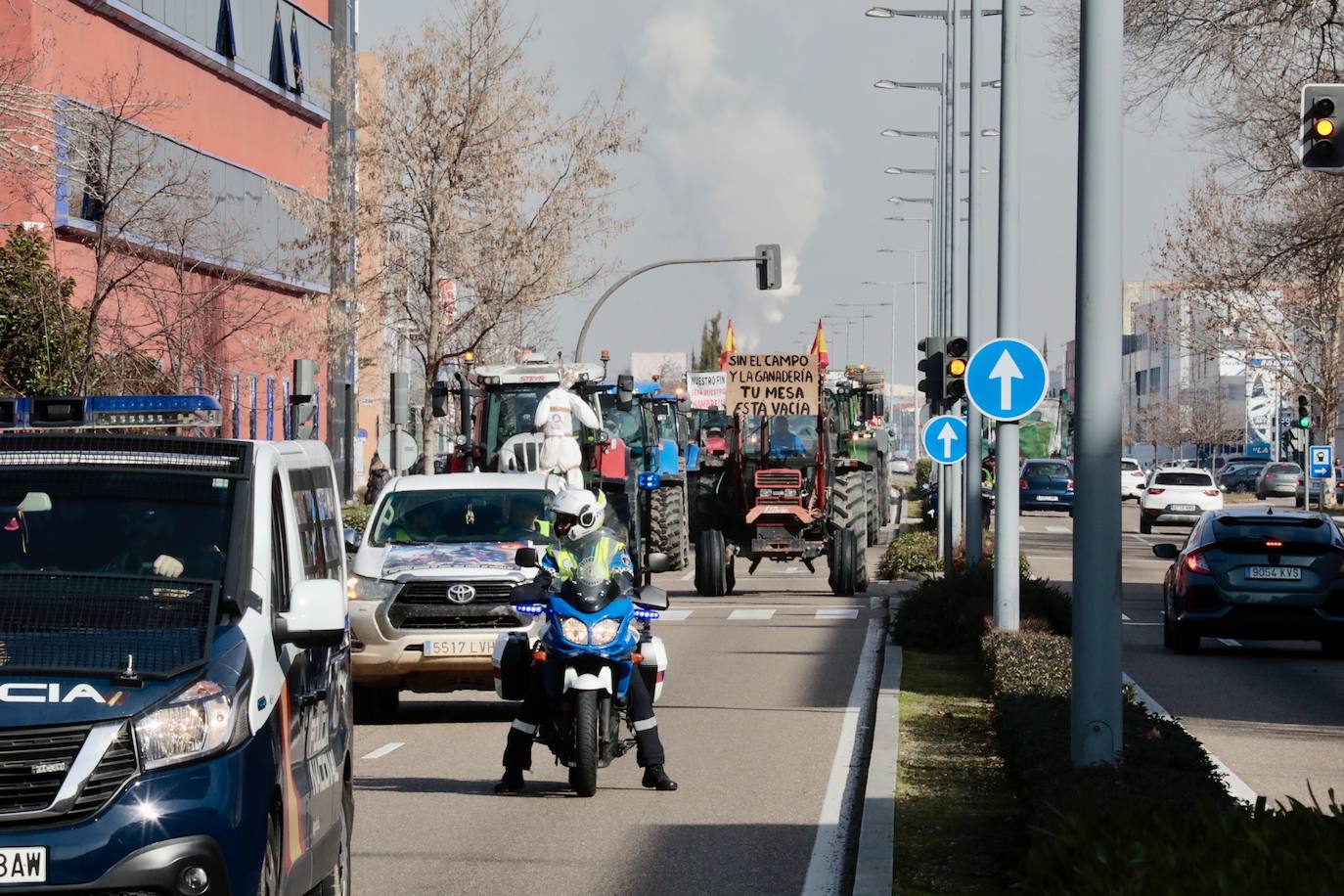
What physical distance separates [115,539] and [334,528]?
88.3 inches

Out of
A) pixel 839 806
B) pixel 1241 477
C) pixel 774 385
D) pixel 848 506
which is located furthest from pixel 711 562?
pixel 1241 477

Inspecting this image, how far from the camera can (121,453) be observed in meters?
7.89

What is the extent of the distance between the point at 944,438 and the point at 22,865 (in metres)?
26.2

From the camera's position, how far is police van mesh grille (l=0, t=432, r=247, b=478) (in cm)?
783

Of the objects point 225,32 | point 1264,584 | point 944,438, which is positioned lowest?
point 1264,584

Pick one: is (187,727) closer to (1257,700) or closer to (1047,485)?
(1257,700)

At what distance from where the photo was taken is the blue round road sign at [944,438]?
31438mm

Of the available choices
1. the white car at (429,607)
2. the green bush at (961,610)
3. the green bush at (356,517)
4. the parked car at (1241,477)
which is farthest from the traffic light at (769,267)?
the parked car at (1241,477)

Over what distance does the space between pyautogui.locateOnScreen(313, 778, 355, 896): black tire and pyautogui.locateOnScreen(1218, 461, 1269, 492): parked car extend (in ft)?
280

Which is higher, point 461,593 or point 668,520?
point 461,593

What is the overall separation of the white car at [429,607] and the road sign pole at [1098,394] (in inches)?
234

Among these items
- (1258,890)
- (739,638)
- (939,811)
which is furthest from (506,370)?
(1258,890)

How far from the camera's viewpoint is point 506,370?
96.2 ft

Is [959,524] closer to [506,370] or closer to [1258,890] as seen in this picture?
[506,370]
